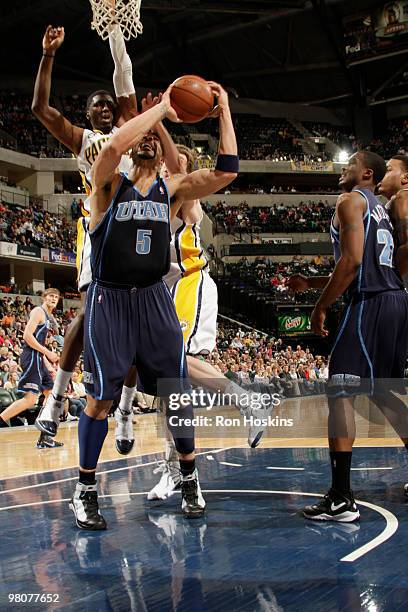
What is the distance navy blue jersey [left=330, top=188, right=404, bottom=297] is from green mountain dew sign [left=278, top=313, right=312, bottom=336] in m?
21.4

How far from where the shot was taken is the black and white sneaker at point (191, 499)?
154 inches

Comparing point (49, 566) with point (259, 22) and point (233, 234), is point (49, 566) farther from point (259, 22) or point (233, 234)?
point (259, 22)

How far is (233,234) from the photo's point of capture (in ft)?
102

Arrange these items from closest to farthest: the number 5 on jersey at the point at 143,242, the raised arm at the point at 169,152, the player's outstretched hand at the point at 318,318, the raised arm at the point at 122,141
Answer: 1. the raised arm at the point at 122,141
2. the number 5 on jersey at the point at 143,242
3. the player's outstretched hand at the point at 318,318
4. the raised arm at the point at 169,152

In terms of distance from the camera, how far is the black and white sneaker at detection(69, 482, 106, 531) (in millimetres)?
3615

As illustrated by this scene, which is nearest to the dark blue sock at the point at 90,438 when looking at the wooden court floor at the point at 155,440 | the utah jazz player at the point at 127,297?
the utah jazz player at the point at 127,297

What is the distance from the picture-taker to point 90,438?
12.3 feet

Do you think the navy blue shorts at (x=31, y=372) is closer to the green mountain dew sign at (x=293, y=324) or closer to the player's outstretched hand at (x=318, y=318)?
the player's outstretched hand at (x=318, y=318)

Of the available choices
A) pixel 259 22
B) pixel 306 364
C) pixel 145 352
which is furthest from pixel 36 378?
pixel 259 22

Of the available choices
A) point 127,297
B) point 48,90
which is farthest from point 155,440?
point 48,90

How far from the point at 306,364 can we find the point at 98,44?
A: 75.1 ft

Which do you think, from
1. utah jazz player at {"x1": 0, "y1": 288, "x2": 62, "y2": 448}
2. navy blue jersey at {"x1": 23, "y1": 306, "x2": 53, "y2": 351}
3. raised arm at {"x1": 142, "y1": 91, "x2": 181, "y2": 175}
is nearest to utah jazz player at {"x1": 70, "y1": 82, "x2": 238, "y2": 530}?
raised arm at {"x1": 142, "y1": 91, "x2": 181, "y2": 175}

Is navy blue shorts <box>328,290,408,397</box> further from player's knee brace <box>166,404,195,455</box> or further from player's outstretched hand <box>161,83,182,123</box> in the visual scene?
player's outstretched hand <box>161,83,182,123</box>

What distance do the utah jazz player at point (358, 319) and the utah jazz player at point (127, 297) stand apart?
79 centimetres
